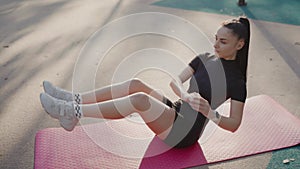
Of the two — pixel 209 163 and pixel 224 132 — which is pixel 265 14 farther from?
pixel 209 163

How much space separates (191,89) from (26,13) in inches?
164

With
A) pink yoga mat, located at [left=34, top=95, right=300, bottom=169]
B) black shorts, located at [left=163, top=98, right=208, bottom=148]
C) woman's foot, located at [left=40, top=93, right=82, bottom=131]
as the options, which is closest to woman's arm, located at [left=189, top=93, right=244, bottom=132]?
black shorts, located at [left=163, top=98, right=208, bottom=148]

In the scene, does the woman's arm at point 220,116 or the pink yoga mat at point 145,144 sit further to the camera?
the pink yoga mat at point 145,144

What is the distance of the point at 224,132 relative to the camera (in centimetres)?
268

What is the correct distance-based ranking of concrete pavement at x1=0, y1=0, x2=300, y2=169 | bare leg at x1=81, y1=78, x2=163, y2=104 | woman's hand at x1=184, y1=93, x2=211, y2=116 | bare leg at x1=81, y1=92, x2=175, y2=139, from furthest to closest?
concrete pavement at x1=0, y1=0, x2=300, y2=169 → bare leg at x1=81, y1=78, x2=163, y2=104 → bare leg at x1=81, y1=92, x2=175, y2=139 → woman's hand at x1=184, y1=93, x2=211, y2=116

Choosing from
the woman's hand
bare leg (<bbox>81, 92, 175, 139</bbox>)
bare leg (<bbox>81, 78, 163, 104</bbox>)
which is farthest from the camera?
bare leg (<bbox>81, 78, 163, 104</bbox>)

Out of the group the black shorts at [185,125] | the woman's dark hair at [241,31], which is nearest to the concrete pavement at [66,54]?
the black shorts at [185,125]

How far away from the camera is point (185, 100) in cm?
221

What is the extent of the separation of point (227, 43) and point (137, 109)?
674mm

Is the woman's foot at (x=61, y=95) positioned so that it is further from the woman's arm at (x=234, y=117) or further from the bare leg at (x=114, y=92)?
the woman's arm at (x=234, y=117)

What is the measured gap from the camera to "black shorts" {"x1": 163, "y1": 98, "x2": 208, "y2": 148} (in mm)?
2232

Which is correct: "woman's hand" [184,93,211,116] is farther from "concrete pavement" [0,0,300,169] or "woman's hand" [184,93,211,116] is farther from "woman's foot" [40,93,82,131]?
"woman's foot" [40,93,82,131]

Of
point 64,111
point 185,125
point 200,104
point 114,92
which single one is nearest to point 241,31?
point 200,104

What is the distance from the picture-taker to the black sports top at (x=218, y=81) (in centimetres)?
209
